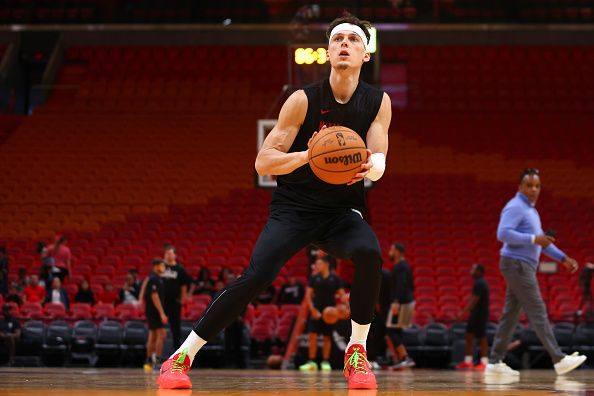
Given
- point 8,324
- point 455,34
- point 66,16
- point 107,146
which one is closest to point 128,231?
point 107,146

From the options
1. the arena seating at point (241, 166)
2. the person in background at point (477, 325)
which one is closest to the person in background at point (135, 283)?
the arena seating at point (241, 166)

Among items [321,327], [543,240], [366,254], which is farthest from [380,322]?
[366,254]

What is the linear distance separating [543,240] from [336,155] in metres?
3.84

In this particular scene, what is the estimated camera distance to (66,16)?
25141mm

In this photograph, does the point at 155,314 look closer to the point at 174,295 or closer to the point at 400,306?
the point at 174,295

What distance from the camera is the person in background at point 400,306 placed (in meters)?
11.3

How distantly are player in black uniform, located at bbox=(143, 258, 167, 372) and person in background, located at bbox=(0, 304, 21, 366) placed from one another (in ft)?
6.12

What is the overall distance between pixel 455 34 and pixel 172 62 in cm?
808

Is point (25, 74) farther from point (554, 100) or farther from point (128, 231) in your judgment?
point (554, 100)

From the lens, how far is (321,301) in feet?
37.2

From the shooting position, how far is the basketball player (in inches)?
157

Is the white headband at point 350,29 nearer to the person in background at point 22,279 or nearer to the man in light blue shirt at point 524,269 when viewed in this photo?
the man in light blue shirt at point 524,269

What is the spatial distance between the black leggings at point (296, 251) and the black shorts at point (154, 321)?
7478 millimetres

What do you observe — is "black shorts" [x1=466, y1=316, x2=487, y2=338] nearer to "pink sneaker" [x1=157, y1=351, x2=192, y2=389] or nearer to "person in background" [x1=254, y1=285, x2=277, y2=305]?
"person in background" [x1=254, y1=285, x2=277, y2=305]
